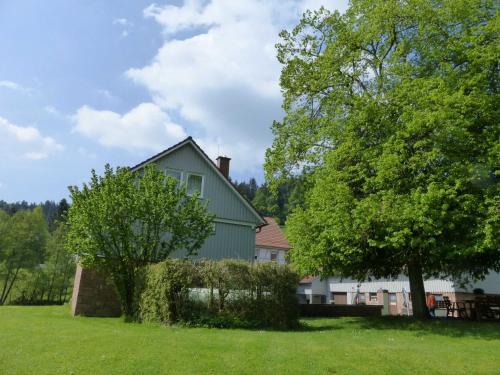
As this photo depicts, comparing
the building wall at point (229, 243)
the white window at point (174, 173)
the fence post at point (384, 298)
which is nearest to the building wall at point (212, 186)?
the white window at point (174, 173)

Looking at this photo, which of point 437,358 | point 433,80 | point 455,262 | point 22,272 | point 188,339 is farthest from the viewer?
point 22,272

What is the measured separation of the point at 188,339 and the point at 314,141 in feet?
41.7

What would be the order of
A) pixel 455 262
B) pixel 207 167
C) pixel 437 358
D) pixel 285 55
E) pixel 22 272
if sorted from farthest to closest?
pixel 22 272 → pixel 207 167 → pixel 285 55 → pixel 455 262 → pixel 437 358

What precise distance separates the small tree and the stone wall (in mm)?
2506

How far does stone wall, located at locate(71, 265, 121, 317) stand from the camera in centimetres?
2075

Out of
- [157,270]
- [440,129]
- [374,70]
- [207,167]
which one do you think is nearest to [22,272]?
[207,167]

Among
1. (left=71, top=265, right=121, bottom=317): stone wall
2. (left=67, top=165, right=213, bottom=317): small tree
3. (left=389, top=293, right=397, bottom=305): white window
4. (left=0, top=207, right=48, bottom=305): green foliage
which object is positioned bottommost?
(left=71, top=265, right=121, bottom=317): stone wall

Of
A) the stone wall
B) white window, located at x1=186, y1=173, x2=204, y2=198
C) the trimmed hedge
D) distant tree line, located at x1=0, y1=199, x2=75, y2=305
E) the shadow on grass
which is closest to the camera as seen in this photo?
the shadow on grass

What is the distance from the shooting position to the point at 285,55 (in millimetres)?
23531

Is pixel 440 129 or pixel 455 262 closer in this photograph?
pixel 440 129

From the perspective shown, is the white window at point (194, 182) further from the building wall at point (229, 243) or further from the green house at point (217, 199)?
the building wall at point (229, 243)

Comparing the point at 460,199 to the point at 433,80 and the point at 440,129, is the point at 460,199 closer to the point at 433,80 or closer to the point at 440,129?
the point at 440,129

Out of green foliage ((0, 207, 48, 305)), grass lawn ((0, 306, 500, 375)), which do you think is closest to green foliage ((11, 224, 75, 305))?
green foliage ((0, 207, 48, 305))

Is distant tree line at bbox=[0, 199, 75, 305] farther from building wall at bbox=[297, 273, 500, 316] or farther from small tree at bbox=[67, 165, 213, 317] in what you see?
small tree at bbox=[67, 165, 213, 317]
